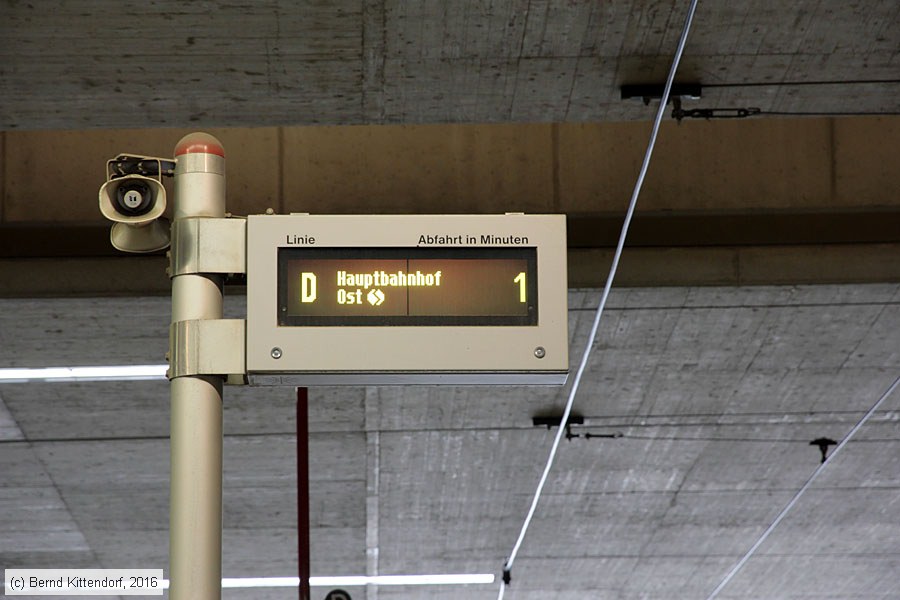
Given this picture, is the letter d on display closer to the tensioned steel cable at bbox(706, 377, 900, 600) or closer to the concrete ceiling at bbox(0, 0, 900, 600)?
the concrete ceiling at bbox(0, 0, 900, 600)

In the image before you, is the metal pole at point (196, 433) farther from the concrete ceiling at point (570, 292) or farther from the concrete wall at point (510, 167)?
the concrete wall at point (510, 167)

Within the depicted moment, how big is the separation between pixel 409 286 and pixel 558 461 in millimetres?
11046

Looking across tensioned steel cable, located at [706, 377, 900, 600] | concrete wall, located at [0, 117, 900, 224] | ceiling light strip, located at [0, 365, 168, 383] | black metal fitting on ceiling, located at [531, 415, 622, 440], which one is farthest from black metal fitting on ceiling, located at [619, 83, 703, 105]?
black metal fitting on ceiling, located at [531, 415, 622, 440]

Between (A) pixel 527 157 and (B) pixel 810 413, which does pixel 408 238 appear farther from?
(B) pixel 810 413

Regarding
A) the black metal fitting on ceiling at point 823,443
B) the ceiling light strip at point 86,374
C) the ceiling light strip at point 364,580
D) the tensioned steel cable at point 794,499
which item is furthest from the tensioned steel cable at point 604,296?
the ceiling light strip at point 86,374

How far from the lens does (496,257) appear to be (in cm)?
366

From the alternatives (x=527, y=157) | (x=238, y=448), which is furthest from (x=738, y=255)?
(x=238, y=448)

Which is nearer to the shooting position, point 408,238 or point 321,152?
point 408,238

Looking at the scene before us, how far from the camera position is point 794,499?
51.3 ft

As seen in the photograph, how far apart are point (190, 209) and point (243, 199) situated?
267 inches

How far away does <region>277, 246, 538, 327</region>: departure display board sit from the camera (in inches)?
141

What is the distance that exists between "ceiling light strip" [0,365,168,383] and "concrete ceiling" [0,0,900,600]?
16 centimetres

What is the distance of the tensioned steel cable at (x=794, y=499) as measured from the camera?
1314 centimetres

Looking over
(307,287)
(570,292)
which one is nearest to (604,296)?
(570,292)
